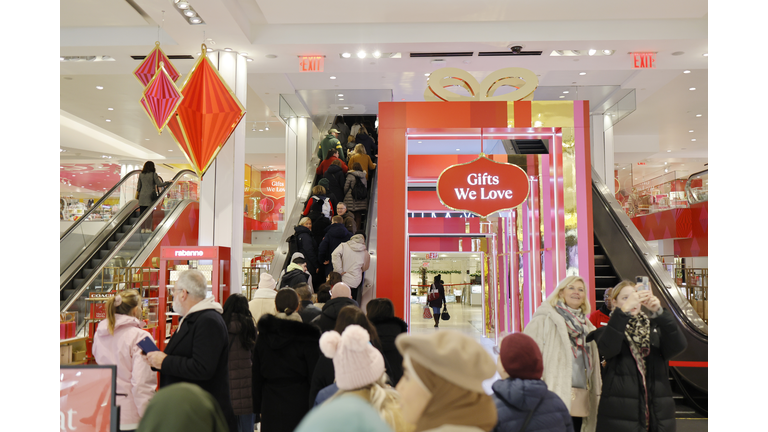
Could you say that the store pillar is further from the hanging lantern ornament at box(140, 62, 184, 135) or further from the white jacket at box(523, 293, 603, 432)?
the white jacket at box(523, 293, 603, 432)

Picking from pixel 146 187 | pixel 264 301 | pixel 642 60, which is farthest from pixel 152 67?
pixel 642 60

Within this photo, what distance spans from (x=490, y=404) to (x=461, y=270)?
89.4ft

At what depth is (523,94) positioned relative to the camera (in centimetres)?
646

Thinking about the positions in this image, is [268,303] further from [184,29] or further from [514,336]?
[184,29]

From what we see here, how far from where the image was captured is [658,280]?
24.9 feet

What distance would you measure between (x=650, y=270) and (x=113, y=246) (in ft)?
29.7

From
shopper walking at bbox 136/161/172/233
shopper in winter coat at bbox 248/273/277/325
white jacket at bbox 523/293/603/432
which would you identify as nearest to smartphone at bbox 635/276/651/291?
white jacket at bbox 523/293/603/432

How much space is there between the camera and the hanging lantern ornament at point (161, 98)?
6.00 m

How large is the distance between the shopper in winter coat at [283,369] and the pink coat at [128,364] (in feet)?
2.18

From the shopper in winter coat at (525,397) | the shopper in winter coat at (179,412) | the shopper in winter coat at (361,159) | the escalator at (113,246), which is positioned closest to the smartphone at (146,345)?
the shopper in winter coat at (179,412)

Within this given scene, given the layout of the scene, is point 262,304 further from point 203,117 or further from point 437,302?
point 437,302

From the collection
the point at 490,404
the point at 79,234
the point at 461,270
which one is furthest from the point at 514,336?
the point at 461,270

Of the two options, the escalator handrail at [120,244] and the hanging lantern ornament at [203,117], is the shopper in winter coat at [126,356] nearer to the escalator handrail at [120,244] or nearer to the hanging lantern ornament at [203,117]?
the hanging lantern ornament at [203,117]

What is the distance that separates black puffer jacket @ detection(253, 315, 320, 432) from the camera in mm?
3342
